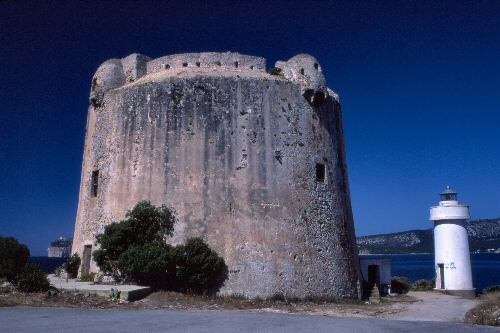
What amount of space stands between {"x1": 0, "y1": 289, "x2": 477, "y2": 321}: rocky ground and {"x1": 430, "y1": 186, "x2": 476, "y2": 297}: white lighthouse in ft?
23.2

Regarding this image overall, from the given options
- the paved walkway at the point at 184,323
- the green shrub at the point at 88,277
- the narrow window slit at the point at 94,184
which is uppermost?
the narrow window slit at the point at 94,184

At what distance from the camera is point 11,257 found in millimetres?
16906

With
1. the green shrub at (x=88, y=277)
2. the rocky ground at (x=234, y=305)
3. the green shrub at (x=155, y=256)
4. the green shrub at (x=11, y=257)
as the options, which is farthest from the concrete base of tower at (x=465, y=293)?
the green shrub at (x=11, y=257)

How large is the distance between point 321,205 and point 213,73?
25.1ft

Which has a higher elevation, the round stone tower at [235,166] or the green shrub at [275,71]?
the green shrub at [275,71]

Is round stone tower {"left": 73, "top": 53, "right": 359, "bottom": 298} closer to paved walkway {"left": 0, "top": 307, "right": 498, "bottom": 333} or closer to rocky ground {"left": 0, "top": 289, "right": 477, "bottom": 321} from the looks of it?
rocky ground {"left": 0, "top": 289, "right": 477, "bottom": 321}

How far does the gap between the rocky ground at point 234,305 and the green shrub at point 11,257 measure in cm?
122

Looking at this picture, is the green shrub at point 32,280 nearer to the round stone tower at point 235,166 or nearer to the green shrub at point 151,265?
the green shrub at point 151,265

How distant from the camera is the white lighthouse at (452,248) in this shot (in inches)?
1023

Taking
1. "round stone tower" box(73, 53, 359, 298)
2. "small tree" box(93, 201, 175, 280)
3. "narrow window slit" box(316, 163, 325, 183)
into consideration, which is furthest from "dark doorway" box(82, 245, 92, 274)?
"narrow window slit" box(316, 163, 325, 183)

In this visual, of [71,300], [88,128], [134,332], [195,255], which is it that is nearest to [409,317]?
[195,255]

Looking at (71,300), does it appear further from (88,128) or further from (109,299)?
(88,128)

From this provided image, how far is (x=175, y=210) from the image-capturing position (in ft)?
57.8

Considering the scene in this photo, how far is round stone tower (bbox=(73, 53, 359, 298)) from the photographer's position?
17.5m
